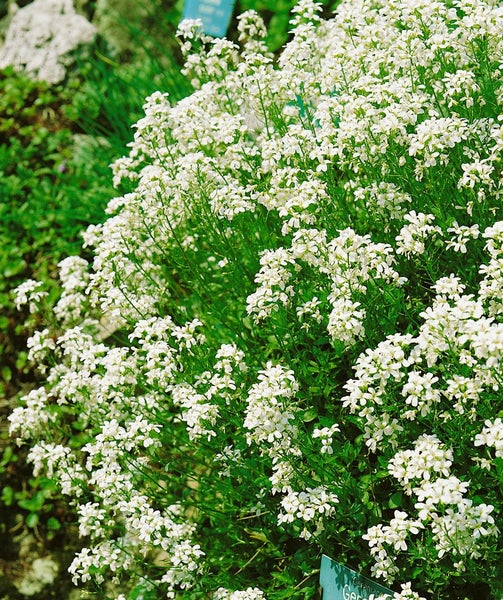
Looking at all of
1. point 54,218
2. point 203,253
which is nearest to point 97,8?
point 54,218

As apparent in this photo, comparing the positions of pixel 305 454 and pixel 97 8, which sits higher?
pixel 97 8

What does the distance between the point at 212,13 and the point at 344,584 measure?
6248 mm

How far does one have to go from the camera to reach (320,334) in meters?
4.57

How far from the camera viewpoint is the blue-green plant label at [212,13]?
808 centimetres

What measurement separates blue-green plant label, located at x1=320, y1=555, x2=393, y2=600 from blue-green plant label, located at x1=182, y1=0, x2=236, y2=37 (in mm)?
5862

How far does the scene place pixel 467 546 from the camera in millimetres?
3312

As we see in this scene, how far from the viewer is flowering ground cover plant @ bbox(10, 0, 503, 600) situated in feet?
11.8

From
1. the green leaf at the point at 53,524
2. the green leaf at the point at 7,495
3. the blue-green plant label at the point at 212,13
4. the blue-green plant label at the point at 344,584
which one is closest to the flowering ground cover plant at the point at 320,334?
the blue-green plant label at the point at 344,584

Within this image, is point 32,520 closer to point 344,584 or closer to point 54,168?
point 344,584

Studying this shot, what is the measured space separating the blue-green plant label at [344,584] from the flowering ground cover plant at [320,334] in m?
0.12

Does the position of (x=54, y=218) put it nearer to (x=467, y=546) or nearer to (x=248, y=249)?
(x=248, y=249)

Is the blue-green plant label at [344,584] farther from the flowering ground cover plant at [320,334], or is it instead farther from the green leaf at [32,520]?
the green leaf at [32,520]

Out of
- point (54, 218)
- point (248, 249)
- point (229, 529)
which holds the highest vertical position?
point (54, 218)

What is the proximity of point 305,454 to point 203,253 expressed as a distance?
2.13m
